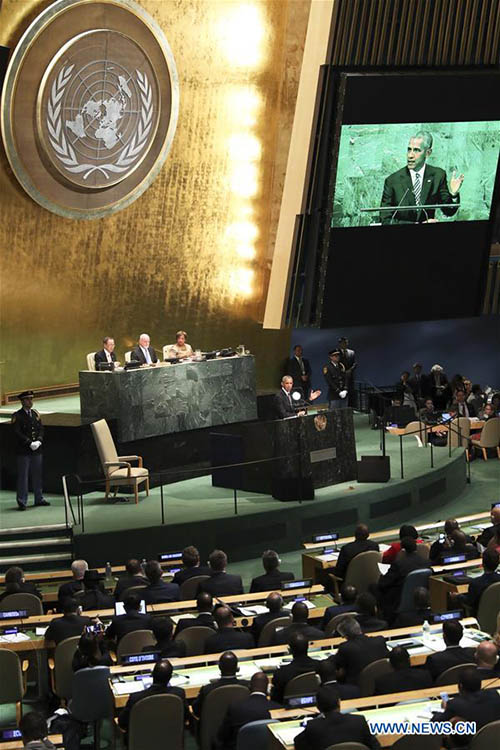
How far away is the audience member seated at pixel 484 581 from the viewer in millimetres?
10094

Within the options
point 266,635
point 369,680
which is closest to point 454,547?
point 266,635

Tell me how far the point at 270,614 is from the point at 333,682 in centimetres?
172

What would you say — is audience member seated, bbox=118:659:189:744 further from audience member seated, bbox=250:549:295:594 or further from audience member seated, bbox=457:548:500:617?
audience member seated, bbox=457:548:500:617

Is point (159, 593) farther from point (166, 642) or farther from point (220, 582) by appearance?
point (166, 642)

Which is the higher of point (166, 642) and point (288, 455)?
point (288, 455)

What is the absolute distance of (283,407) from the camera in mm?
15367

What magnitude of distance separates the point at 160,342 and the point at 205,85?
423 cm

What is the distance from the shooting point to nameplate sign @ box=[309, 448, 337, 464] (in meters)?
15.0

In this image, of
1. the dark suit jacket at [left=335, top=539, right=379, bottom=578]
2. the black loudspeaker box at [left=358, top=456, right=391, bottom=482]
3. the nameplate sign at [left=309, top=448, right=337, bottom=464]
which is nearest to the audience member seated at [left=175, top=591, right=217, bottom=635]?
the dark suit jacket at [left=335, top=539, right=379, bottom=578]

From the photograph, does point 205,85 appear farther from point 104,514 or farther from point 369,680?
point 369,680

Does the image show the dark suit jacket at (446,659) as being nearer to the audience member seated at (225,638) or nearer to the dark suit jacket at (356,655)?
the dark suit jacket at (356,655)

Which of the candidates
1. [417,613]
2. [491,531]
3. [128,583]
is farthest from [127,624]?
[491,531]

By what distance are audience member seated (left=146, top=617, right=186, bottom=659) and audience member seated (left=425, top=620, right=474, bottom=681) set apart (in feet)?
5.84

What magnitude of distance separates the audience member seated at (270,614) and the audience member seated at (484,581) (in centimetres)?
170
